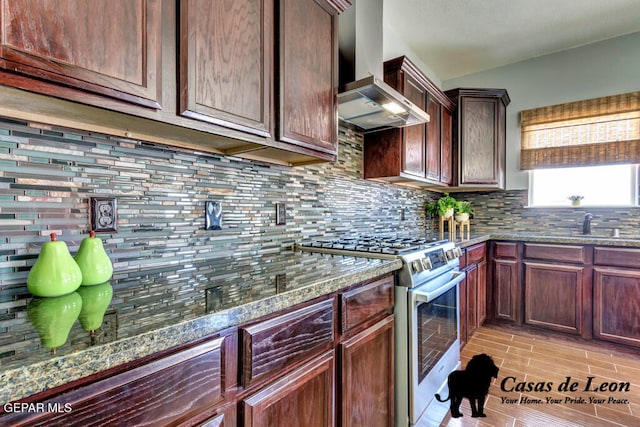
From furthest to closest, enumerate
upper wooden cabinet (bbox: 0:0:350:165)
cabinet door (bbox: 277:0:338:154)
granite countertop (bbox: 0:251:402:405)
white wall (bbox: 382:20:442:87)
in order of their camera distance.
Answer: white wall (bbox: 382:20:442:87) < cabinet door (bbox: 277:0:338:154) < upper wooden cabinet (bbox: 0:0:350:165) < granite countertop (bbox: 0:251:402:405)

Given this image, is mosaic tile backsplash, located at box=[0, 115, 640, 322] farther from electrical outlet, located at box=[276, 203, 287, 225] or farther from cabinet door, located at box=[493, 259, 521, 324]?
cabinet door, located at box=[493, 259, 521, 324]

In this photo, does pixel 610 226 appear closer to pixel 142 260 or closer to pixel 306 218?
pixel 306 218

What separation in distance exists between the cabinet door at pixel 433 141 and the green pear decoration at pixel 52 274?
99.0 inches

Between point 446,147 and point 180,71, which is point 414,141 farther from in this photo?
point 180,71

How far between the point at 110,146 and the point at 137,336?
2.58 ft

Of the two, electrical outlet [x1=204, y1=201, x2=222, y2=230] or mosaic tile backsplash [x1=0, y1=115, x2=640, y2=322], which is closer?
mosaic tile backsplash [x1=0, y1=115, x2=640, y2=322]

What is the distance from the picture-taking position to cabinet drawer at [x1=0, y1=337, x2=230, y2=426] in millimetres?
483

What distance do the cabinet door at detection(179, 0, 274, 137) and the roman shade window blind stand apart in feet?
10.3

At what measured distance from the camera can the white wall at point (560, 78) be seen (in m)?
2.83

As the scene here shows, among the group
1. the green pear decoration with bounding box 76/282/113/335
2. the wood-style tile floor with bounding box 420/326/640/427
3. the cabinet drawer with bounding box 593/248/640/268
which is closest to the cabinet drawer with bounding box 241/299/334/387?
the green pear decoration with bounding box 76/282/113/335

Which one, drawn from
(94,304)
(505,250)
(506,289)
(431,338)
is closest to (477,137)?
(505,250)

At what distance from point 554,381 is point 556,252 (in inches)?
43.0

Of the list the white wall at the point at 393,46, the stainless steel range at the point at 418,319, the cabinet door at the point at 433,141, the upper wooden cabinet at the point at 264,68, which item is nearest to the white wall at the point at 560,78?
the white wall at the point at 393,46

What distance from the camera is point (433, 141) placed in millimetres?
2775
